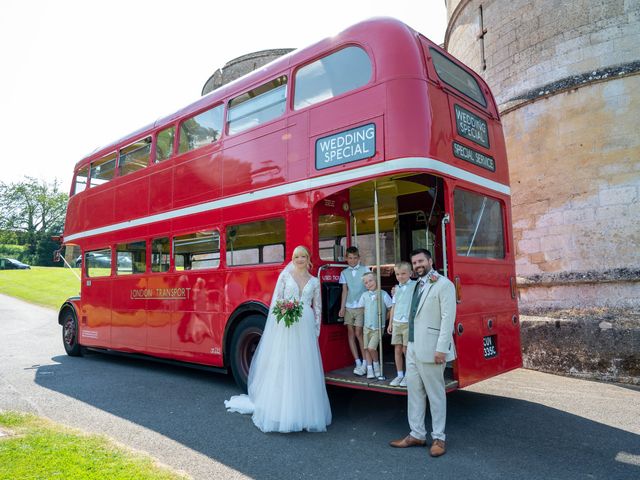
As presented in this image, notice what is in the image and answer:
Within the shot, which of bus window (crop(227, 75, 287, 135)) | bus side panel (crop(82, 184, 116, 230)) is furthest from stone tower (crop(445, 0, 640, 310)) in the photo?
bus side panel (crop(82, 184, 116, 230))

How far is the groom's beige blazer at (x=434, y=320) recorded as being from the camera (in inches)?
168

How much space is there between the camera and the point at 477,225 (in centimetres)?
583

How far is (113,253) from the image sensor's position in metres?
9.09

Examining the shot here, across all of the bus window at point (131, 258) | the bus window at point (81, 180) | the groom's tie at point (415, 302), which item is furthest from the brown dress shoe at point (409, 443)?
the bus window at point (81, 180)

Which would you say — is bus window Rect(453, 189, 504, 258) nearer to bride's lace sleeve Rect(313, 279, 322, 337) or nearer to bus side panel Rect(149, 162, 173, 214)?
bride's lace sleeve Rect(313, 279, 322, 337)

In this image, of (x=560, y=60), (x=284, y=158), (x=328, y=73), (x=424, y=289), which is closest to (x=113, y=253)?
(x=284, y=158)

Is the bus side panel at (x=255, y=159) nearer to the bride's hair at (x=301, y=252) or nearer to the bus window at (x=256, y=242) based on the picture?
the bus window at (x=256, y=242)

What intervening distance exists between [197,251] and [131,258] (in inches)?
82.6

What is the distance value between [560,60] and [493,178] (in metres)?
4.90

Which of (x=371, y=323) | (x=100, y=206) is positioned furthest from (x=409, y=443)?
(x=100, y=206)

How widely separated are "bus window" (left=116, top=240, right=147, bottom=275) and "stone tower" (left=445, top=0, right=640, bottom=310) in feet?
23.4

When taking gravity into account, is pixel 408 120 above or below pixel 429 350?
above

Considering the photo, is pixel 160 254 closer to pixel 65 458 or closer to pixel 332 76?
pixel 332 76

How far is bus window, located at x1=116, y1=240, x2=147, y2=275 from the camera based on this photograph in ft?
27.5
